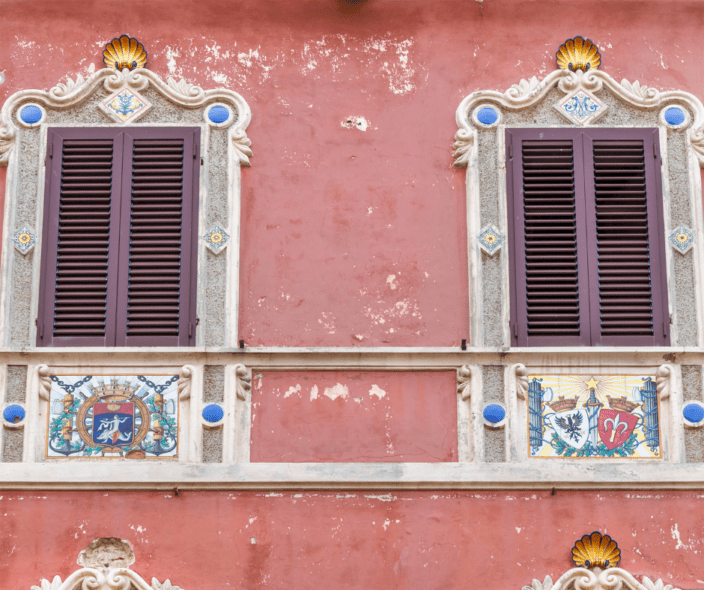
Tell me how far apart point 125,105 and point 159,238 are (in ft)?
3.92

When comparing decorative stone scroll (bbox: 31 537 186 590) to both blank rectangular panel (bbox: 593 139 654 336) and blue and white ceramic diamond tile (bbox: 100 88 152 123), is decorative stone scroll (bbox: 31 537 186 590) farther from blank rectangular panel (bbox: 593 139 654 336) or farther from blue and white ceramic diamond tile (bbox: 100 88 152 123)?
blank rectangular panel (bbox: 593 139 654 336)

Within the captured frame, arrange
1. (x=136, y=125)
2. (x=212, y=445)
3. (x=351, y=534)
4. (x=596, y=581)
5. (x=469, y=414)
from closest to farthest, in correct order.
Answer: (x=596, y=581) < (x=351, y=534) < (x=212, y=445) < (x=469, y=414) < (x=136, y=125)

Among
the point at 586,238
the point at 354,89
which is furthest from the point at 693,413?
the point at 354,89

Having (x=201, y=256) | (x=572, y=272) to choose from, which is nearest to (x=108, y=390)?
(x=201, y=256)

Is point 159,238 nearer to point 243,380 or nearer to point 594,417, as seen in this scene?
point 243,380

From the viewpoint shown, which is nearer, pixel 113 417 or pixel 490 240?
pixel 113 417

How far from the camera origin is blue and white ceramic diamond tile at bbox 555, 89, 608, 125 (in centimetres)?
1016

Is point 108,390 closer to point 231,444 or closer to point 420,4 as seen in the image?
point 231,444

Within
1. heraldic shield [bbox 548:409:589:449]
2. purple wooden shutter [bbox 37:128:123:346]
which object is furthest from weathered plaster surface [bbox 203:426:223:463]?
heraldic shield [bbox 548:409:589:449]

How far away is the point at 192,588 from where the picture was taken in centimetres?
902

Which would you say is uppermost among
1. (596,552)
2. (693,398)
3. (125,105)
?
→ (125,105)

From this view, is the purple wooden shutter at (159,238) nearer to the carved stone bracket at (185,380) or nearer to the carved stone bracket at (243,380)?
the carved stone bracket at (185,380)

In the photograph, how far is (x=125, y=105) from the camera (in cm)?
1016

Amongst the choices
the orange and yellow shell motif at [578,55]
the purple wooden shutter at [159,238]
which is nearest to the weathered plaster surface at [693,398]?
the orange and yellow shell motif at [578,55]
